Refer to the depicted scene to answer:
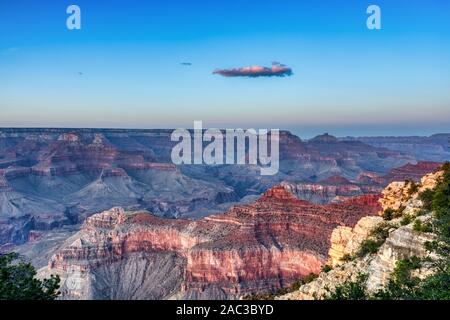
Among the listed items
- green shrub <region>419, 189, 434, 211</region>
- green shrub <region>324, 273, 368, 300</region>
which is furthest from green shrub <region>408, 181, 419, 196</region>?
green shrub <region>324, 273, 368, 300</region>

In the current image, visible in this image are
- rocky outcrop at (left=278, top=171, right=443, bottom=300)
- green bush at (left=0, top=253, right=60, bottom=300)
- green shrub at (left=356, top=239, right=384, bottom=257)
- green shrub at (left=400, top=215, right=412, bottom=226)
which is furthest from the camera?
green shrub at (left=356, top=239, right=384, bottom=257)

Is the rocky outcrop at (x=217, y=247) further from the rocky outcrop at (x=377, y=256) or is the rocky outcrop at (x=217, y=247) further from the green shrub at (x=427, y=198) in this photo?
the green shrub at (x=427, y=198)

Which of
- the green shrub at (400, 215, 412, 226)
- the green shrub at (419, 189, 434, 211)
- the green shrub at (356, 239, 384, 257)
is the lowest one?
the green shrub at (356, 239, 384, 257)

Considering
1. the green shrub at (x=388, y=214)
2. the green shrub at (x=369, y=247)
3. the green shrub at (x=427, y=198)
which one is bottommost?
the green shrub at (x=369, y=247)

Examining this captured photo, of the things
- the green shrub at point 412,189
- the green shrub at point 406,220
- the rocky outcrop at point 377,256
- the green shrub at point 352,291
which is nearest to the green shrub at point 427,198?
the rocky outcrop at point 377,256

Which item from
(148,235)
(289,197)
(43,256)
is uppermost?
(289,197)

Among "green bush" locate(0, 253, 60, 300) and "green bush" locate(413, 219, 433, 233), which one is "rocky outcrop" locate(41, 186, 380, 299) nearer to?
"green bush" locate(413, 219, 433, 233)
